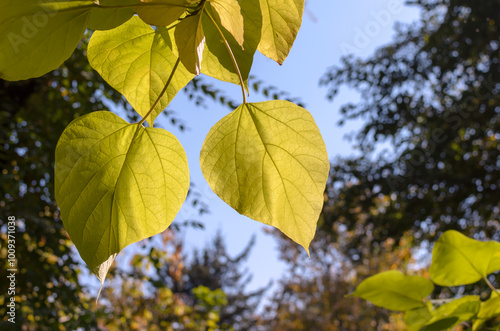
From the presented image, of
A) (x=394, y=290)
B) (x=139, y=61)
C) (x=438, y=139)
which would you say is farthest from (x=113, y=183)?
(x=438, y=139)

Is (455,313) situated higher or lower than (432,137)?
lower

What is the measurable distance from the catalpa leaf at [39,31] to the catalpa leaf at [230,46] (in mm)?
48

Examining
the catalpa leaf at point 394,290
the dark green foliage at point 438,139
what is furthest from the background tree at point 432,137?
the catalpa leaf at point 394,290

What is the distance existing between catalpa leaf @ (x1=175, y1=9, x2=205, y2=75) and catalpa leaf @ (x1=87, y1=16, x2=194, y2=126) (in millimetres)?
41

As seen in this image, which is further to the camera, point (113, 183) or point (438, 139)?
point (438, 139)

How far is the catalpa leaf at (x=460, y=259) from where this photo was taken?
337 mm

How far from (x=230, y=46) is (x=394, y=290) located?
0.91 feet

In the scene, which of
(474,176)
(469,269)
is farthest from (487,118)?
(469,269)

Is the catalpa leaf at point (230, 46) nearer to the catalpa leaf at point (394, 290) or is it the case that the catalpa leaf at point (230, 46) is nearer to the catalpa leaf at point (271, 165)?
the catalpa leaf at point (271, 165)

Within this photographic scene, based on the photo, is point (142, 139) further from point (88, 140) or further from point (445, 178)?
point (445, 178)

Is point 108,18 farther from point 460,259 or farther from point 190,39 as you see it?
point 460,259

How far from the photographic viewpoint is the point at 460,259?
344mm

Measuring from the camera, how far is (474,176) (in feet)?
9.75

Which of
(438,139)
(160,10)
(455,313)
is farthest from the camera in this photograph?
(438,139)
